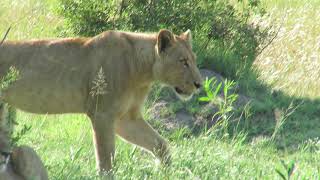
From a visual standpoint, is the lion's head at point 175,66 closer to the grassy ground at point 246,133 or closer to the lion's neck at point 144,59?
the lion's neck at point 144,59

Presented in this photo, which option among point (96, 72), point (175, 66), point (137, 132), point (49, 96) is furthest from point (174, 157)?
point (49, 96)

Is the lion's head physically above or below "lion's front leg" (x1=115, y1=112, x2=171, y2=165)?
above

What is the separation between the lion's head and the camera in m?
7.73

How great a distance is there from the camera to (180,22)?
1175cm

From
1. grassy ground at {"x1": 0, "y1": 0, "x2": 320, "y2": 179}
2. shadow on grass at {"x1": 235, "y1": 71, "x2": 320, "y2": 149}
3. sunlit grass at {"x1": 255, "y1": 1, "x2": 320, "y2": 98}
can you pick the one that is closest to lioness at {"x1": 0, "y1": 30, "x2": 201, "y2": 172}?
grassy ground at {"x1": 0, "y1": 0, "x2": 320, "y2": 179}

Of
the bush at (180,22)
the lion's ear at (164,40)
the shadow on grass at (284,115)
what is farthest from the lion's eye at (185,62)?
the bush at (180,22)

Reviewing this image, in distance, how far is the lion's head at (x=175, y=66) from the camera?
773cm

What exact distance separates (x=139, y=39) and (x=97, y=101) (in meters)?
0.75

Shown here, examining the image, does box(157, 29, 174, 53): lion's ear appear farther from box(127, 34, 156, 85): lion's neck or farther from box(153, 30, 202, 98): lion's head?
box(127, 34, 156, 85): lion's neck

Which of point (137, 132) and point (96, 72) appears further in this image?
point (137, 132)

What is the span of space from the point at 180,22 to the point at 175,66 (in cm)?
404

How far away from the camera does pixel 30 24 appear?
13797mm

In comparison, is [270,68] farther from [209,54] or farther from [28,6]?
[28,6]

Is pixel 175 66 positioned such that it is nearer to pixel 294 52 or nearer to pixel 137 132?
pixel 137 132
